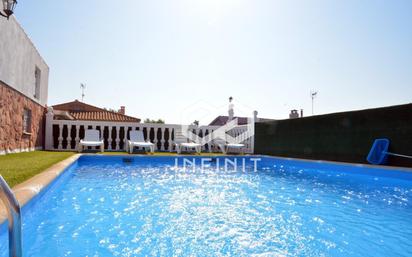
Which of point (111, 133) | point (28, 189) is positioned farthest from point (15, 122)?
point (28, 189)

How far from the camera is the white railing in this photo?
36.7 feet

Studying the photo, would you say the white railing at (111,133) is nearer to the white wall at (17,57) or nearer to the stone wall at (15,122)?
the stone wall at (15,122)

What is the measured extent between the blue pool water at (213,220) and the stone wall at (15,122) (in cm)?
Answer: 321

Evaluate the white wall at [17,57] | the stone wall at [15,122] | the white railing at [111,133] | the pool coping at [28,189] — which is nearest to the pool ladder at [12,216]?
the pool coping at [28,189]

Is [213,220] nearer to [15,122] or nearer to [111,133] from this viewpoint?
[15,122]


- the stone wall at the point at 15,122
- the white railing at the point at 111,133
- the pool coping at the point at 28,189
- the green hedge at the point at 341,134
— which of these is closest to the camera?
the pool coping at the point at 28,189

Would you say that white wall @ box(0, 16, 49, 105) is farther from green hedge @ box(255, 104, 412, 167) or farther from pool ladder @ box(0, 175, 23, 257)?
green hedge @ box(255, 104, 412, 167)

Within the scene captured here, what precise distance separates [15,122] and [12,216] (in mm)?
8314

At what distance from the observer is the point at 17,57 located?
27.7 feet

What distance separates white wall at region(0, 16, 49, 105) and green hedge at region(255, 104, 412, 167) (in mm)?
9646

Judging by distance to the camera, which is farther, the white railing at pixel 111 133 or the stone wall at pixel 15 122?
the white railing at pixel 111 133

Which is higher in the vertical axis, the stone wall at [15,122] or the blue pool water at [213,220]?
the stone wall at [15,122]

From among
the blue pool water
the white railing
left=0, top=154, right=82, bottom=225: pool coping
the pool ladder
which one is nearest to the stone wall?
the white railing

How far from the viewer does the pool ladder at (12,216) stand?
1.21m
